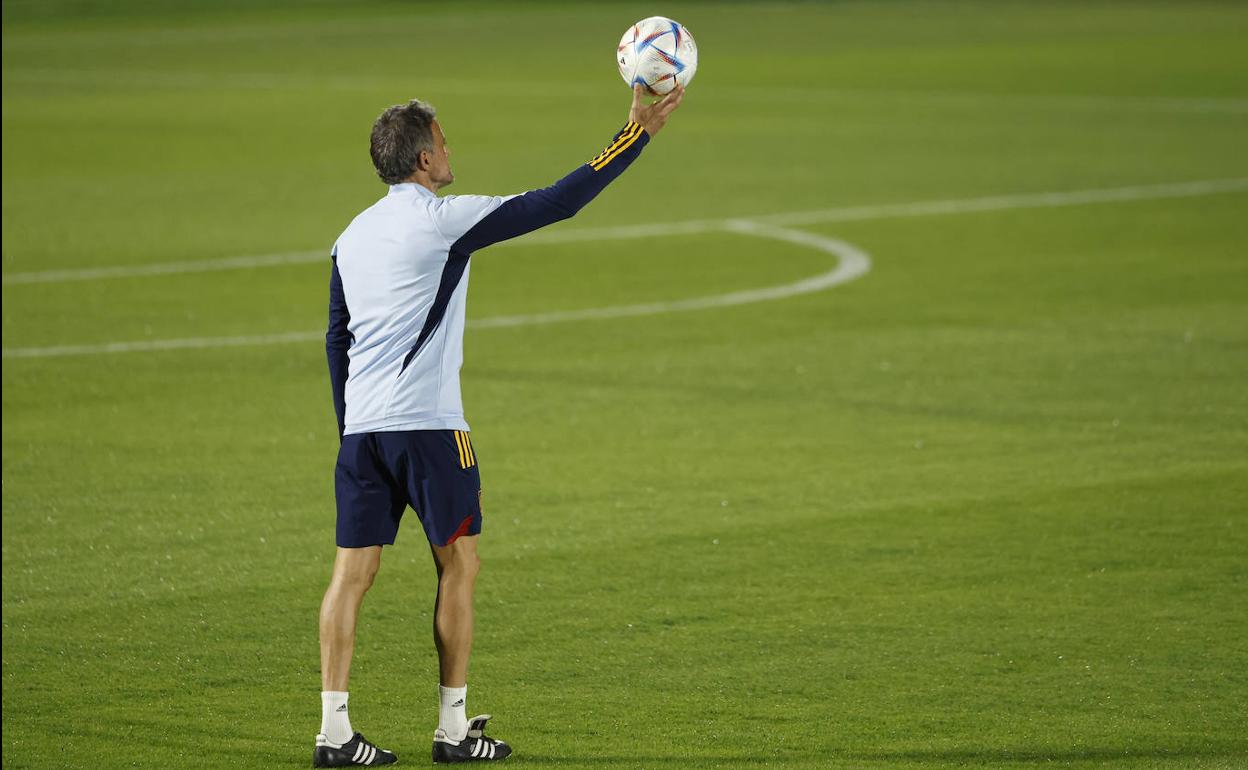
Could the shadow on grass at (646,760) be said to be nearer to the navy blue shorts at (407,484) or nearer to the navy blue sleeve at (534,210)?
the navy blue shorts at (407,484)

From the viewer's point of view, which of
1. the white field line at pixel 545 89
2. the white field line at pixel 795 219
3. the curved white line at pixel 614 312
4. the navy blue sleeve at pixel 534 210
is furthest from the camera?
the white field line at pixel 545 89

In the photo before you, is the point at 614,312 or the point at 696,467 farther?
the point at 614,312

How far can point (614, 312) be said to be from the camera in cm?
1475

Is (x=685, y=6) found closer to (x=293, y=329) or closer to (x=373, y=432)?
(x=293, y=329)

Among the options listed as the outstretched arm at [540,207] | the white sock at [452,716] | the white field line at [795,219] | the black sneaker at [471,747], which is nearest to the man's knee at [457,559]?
the white sock at [452,716]

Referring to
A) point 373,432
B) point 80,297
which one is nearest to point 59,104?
point 80,297

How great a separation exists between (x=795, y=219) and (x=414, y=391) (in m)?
13.3

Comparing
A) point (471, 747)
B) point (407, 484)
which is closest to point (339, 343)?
point (407, 484)

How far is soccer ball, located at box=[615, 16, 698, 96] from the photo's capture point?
707cm

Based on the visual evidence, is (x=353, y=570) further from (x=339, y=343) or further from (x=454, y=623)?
(x=339, y=343)

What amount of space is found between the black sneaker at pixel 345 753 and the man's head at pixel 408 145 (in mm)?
1708

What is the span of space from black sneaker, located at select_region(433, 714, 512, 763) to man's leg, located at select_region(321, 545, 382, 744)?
287 millimetres

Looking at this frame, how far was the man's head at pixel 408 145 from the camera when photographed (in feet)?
20.5

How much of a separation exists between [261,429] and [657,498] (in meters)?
2.63
